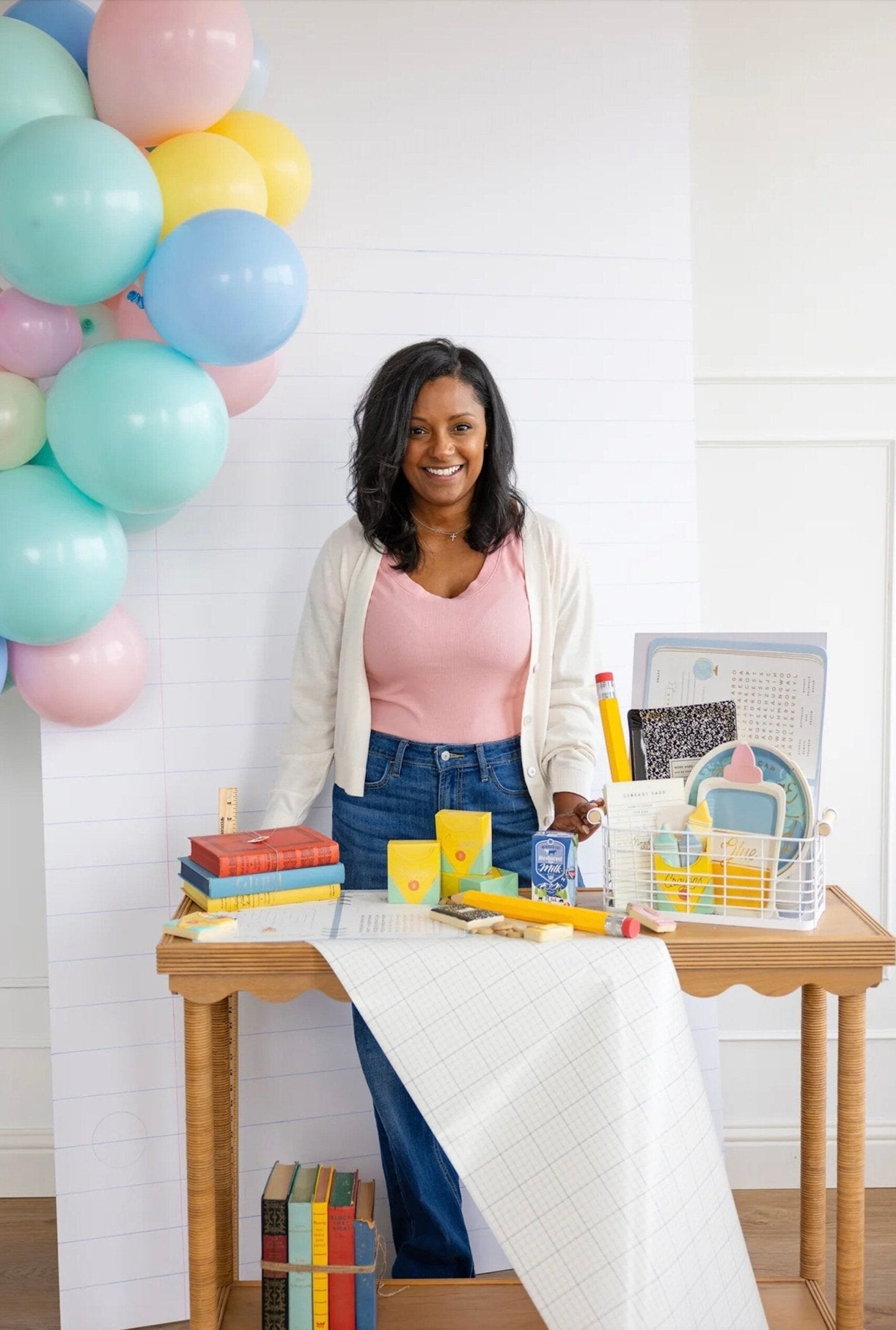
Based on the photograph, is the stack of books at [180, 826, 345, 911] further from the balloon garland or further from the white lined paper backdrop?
the white lined paper backdrop

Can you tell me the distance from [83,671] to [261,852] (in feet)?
1.52

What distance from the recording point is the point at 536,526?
77.2 inches

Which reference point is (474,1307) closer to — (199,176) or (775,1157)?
(775,1157)

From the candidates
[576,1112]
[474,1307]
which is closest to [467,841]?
[576,1112]

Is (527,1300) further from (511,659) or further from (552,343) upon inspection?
(552,343)

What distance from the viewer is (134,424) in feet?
5.27

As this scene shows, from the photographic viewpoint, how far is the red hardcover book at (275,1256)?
1.70 meters

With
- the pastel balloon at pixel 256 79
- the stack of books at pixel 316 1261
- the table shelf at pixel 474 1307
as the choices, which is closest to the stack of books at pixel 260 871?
the stack of books at pixel 316 1261

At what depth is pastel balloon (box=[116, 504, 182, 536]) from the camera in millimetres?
1955

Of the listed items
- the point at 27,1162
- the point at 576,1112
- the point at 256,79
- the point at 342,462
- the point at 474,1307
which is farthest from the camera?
the point at 27,1162

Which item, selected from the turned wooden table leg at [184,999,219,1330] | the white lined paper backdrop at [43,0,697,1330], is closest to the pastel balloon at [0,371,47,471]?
the white lined paper backdrop at [43,0,697,1330]

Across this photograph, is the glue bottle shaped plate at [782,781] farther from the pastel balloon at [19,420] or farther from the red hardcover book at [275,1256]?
the pastel balloon at [19,420]

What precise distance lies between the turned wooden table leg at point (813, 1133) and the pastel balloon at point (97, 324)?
1535 millimetres

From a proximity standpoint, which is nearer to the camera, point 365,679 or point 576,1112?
point 576,1112
